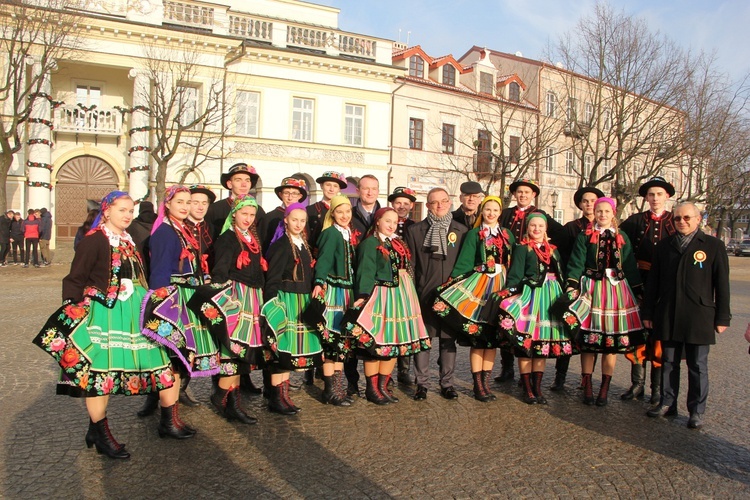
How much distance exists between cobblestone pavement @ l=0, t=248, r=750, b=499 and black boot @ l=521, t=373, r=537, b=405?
9 centimetres

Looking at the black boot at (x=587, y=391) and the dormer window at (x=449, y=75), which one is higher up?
the dormer window at (x=449, y=75)

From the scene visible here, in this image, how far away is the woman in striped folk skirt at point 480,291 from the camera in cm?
593

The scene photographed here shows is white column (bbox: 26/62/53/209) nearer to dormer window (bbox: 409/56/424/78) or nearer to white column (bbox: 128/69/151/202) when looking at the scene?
white column (bbox: 128/69/151/202)

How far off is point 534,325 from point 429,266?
1.19 metres

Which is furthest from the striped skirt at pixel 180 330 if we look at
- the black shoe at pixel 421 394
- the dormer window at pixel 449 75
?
the dormer window at pixel 449 75

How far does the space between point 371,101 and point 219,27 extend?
736cm

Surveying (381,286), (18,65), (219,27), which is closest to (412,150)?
(219,27)

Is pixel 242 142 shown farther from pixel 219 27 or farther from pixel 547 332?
pixel 547 332

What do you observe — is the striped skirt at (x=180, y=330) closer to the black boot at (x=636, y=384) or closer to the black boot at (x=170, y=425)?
the black boot at (x=170, y=425)

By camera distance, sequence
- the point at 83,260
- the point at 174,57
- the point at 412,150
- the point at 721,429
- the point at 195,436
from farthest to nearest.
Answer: the point at 412,150 → the point at 174,57 → the point at 721,429 → the point at 195,436 → the point at 83,260

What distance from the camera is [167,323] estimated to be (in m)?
4.52

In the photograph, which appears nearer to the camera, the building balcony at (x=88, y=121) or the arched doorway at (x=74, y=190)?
the building balcony at (x=88, y=121)

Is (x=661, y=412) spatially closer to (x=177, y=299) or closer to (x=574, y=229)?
(x=574, y=229)

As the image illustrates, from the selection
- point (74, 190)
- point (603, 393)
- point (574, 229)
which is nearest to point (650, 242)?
point (574, 229)
